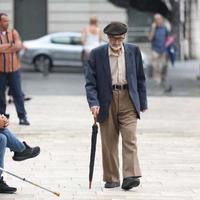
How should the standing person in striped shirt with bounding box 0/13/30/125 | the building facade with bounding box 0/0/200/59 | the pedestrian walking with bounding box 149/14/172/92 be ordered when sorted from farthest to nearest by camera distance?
the building facade with bounding box 0/0/200/59, the pedestrian walking with bounding box 149/14/172/92, the standing person in striped shirt with bounding box 0/13/30/125

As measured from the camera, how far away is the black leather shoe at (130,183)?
8.66m

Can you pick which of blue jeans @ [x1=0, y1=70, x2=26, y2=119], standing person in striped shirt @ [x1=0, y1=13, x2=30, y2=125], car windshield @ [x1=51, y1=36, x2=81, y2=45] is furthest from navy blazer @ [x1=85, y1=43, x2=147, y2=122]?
car windshield @ [x1=51, y1=36, x2=81, y2=45]

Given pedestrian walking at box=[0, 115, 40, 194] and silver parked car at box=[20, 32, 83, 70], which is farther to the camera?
silver parked car at box=[20, 32, 83, 70]

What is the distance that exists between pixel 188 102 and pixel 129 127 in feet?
31.1

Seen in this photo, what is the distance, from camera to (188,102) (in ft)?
59.3

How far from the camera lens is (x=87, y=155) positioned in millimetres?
10953

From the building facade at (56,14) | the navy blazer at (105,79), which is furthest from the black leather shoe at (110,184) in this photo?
the building facade at (56,14)

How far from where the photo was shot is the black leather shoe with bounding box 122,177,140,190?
8664 mm

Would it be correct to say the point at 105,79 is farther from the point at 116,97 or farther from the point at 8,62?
the point at 8,62

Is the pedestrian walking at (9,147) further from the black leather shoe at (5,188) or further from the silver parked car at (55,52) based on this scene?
the silver parked car at (55,52)

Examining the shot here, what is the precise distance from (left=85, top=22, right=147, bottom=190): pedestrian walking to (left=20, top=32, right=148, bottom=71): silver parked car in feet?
67.5

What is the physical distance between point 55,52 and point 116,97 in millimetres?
21007

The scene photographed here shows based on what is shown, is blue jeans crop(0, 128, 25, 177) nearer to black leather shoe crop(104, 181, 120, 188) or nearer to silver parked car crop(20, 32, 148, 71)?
black leather shoe crop(104, 181, 120, 188)

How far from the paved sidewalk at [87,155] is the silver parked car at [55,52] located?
1227cm
